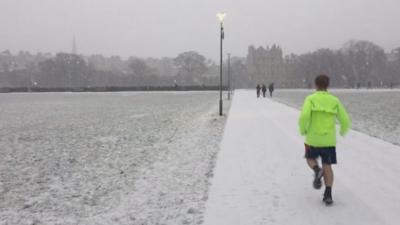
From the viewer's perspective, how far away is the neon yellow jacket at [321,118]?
7031mm

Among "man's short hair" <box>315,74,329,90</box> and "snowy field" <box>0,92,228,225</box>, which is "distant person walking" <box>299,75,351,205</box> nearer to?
"man's short hair" <box>315,74,329,90</box>

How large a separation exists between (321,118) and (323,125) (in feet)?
0.37

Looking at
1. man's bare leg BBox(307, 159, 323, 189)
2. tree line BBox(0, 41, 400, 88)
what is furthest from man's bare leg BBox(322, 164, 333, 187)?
tree line BBox(0, 41, 400, 88)

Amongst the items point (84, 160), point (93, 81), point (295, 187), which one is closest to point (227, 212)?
point (295, 187)

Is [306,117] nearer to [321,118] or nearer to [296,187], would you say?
[321,118]

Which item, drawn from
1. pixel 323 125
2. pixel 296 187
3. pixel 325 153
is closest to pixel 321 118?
pixel 323 125

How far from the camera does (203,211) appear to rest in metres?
6.81

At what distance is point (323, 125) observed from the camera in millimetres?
7055

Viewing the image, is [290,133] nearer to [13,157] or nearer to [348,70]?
[13,157]

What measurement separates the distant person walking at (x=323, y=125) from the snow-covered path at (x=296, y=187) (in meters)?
0.51

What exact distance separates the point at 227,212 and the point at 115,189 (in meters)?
2.62

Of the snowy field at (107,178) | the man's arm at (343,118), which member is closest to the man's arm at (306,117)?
the man's arm at (343,118)

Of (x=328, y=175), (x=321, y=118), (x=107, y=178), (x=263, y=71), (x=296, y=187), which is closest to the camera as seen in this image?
(x=328, y=175)

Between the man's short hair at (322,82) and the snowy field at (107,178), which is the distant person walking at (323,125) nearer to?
the man's short hair at (322,82)
